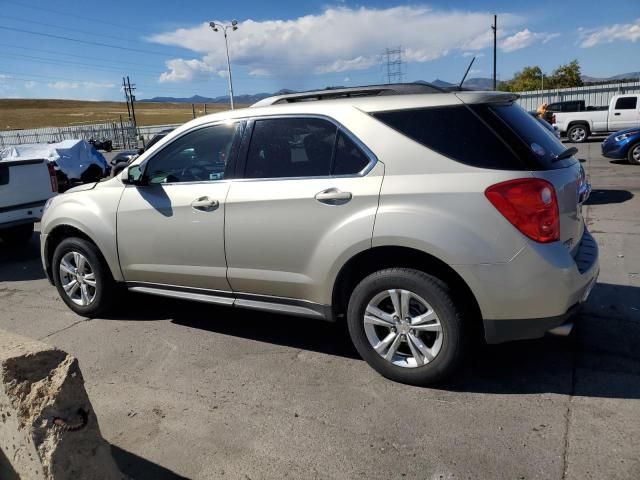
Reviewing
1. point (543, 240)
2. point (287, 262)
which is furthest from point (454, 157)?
point (287, 262)

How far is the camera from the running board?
11.9ft

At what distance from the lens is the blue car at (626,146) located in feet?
42.7

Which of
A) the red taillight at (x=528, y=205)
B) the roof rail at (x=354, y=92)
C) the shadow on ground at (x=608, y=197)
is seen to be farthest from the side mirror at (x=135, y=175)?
the shadow on ground at (x=608, y=197)

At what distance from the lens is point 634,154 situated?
13188 millimetres

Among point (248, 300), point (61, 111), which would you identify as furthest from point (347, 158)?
point (61, 111)

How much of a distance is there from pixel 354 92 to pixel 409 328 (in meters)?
1.69

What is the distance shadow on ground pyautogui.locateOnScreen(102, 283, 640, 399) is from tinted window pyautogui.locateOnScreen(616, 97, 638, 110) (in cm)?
1812

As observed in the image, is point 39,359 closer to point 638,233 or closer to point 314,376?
point 314,376

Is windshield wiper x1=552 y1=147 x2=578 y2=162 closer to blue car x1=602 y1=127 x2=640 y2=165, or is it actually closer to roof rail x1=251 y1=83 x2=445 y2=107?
roof rail x1=251 y1=83 x2=445 y2=107

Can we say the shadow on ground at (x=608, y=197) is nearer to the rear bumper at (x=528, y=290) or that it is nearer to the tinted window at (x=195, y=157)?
the rear bumper at (x=528, y=290)

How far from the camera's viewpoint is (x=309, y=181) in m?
3.51

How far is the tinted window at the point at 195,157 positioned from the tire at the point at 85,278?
A: 98 cm

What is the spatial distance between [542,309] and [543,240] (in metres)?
0.39

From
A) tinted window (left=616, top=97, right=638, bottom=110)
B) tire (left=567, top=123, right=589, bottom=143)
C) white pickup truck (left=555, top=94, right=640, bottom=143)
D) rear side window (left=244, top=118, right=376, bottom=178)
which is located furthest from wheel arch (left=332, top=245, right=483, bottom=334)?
tire (left=567, top=123, right=589, bottom=143)
